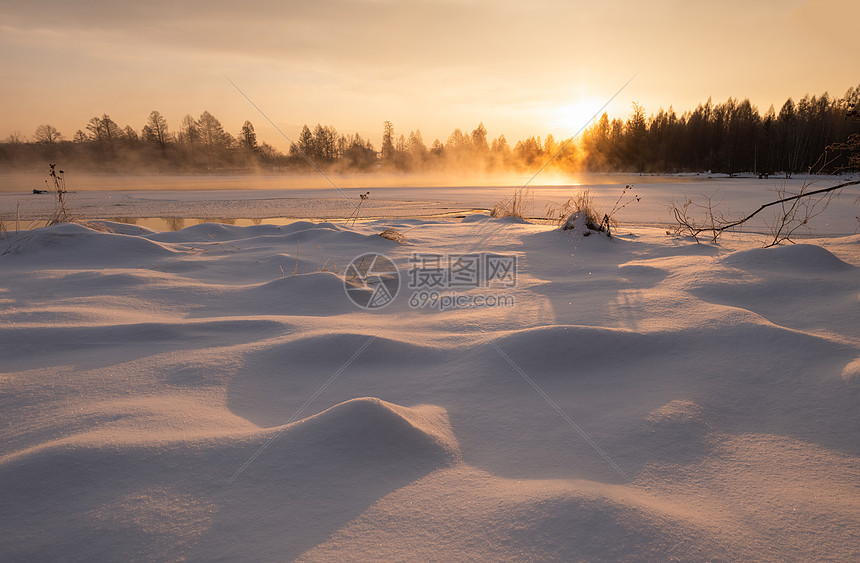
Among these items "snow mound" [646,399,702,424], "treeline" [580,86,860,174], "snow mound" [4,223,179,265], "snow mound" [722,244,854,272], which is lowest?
"snow mound" [646,399,702,424]

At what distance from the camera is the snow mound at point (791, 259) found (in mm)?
3174

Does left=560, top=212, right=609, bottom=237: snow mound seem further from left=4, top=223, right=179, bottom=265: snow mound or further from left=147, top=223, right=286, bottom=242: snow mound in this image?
left=4, top=223, right=179, bottom=265: snow mound

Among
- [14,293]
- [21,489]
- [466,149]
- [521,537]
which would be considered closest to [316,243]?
[14,293]

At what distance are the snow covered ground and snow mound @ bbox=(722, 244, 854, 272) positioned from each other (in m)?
0.14

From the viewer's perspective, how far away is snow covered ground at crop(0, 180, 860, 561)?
95cm

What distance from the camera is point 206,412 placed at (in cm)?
147

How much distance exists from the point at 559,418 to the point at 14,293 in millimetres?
3665

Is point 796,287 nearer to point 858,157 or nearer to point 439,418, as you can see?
point 858,157

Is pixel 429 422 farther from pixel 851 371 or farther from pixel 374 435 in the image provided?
pixel 851 371

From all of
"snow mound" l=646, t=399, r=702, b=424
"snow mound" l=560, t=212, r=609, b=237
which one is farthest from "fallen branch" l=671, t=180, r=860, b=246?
"snow mound" l=646, t=399, r=702, b=424

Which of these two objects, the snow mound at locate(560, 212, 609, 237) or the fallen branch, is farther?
the snow mound at locate(560, 212, 609, 237)

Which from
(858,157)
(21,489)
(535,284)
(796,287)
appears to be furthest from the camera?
(858,157)

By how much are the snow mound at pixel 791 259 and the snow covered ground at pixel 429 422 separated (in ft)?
0.47

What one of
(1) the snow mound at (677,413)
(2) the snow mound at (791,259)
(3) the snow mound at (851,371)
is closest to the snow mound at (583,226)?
(2) the snow mound at (791,259)
